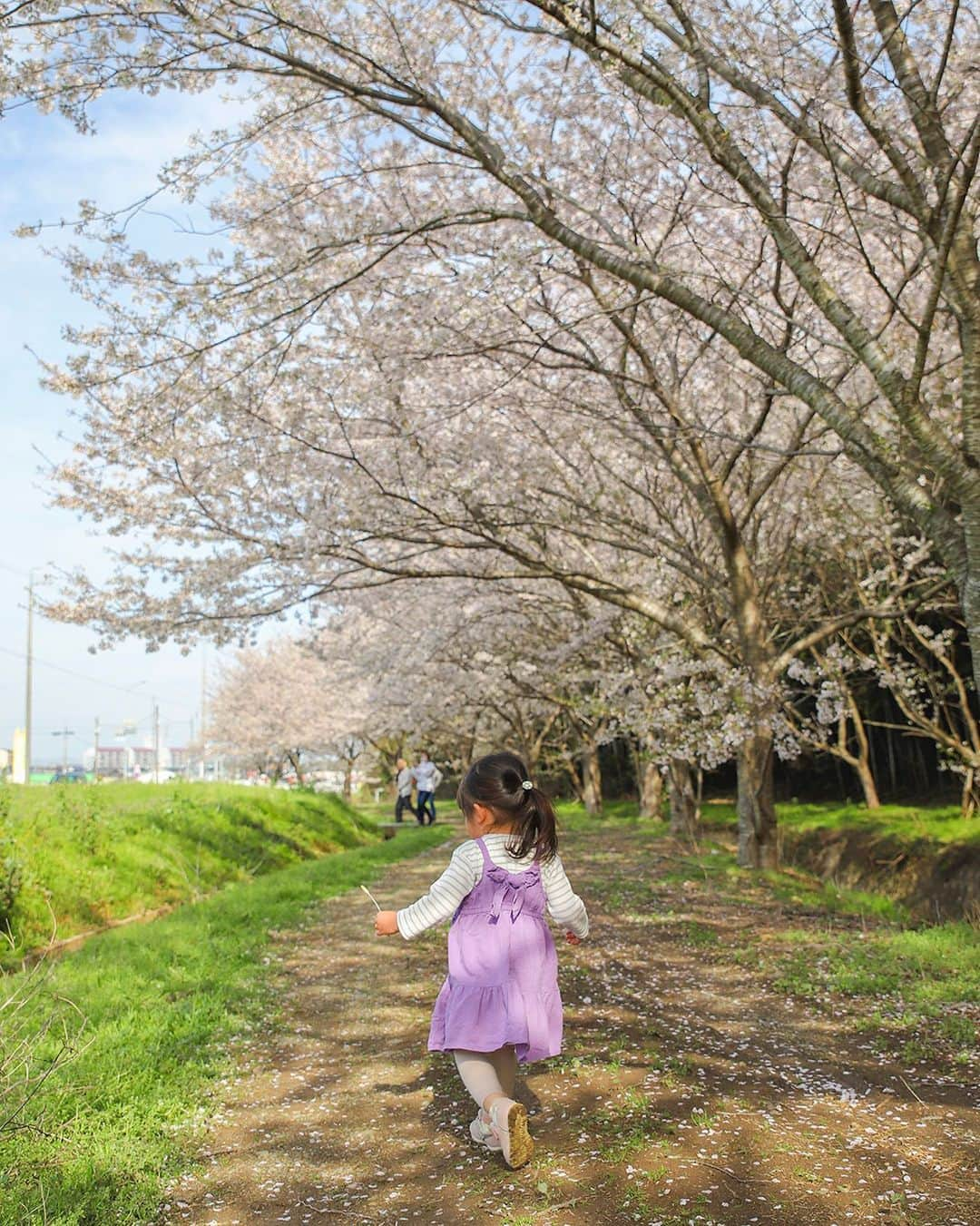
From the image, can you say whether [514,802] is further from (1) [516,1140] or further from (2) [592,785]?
(2) [592,785]

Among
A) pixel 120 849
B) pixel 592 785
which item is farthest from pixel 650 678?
pixel 592 785

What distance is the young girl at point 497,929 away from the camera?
138 inches

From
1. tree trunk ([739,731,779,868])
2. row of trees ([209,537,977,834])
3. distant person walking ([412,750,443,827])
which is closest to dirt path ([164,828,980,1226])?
tree trunk ([739,731,779,868])

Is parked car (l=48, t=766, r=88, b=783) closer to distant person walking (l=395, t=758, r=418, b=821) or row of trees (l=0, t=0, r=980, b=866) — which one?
row of trees (l=0, t=0, r=980, b=866)

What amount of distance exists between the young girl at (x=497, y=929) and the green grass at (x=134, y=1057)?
114 cm

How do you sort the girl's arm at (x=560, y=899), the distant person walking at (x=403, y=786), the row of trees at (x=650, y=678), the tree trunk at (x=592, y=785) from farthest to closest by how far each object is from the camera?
the distant person walking at (x=403, y=786)
the tree trunk at (x=592, y=785)
the row of trees at (x=650, y=678)
the girl's arm at (x=560, y=899)

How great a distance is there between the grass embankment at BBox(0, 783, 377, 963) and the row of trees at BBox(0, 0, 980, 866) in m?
2.42

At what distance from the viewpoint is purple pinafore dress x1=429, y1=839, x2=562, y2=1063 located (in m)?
3.51

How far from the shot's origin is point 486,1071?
352 cm

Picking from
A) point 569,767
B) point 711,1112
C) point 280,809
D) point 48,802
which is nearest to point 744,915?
point 711,1112

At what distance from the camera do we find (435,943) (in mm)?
7531

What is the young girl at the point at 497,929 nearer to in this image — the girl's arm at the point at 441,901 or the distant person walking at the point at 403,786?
the girl's arm at the point at 441,901

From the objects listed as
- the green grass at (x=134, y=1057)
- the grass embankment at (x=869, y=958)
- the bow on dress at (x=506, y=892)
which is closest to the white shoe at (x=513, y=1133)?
the bow on dress at (x=506, y=892)

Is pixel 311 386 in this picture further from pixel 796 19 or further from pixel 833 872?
pixel 833 872
